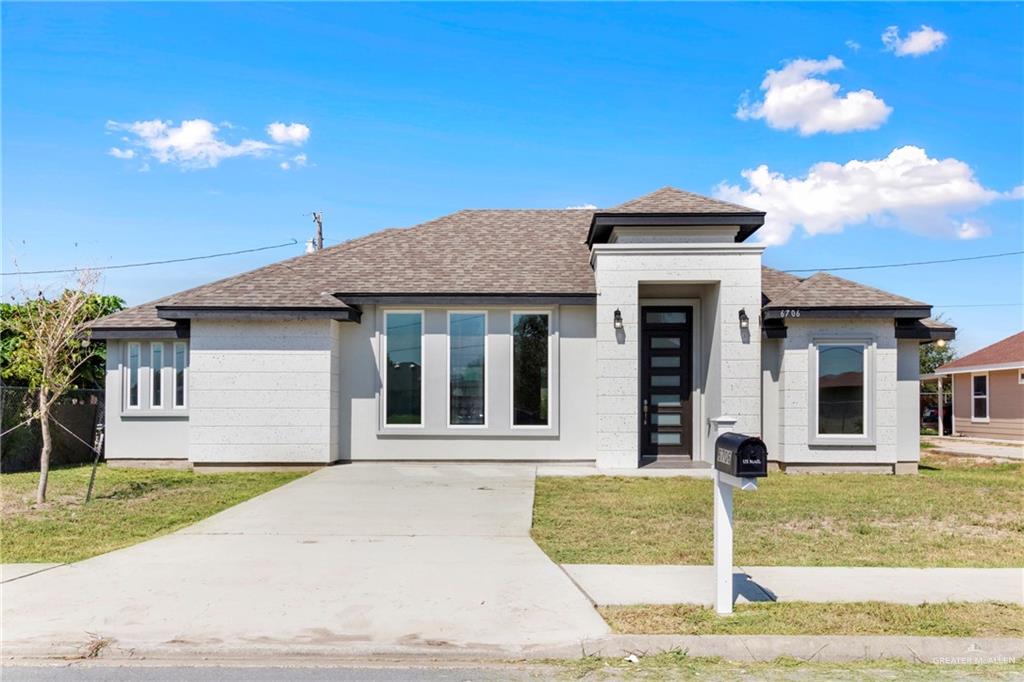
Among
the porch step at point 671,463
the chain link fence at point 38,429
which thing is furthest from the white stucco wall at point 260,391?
the porch step at point 671,463

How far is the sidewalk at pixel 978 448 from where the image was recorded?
72.5ft

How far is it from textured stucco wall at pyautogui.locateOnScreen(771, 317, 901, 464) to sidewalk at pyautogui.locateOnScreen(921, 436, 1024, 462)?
7.89 m

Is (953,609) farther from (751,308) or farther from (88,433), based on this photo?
(88,433)

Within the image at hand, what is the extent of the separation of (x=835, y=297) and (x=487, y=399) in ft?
23.3

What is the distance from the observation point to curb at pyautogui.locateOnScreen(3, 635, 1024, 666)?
18.2ft

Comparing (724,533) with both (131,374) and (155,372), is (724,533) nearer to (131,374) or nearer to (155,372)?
(155,372)

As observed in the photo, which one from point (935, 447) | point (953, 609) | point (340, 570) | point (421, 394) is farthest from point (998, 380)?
point (340, 570)

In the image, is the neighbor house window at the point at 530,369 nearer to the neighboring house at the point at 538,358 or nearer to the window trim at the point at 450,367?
the neighboring house at the point at 538,358

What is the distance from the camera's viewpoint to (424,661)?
5.52 metres

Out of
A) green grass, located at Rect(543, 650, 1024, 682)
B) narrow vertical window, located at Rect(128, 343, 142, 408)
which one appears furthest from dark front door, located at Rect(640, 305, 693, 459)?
green grass, located at Rect(543, 650, 1024, 682)

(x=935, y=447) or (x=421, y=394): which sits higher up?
(x=421, y=394)

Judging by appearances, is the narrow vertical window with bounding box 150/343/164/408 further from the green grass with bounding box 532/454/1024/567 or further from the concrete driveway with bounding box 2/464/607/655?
the green grass with bounding box 532/454/1024/567

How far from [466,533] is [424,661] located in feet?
12.9

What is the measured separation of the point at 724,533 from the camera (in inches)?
250
